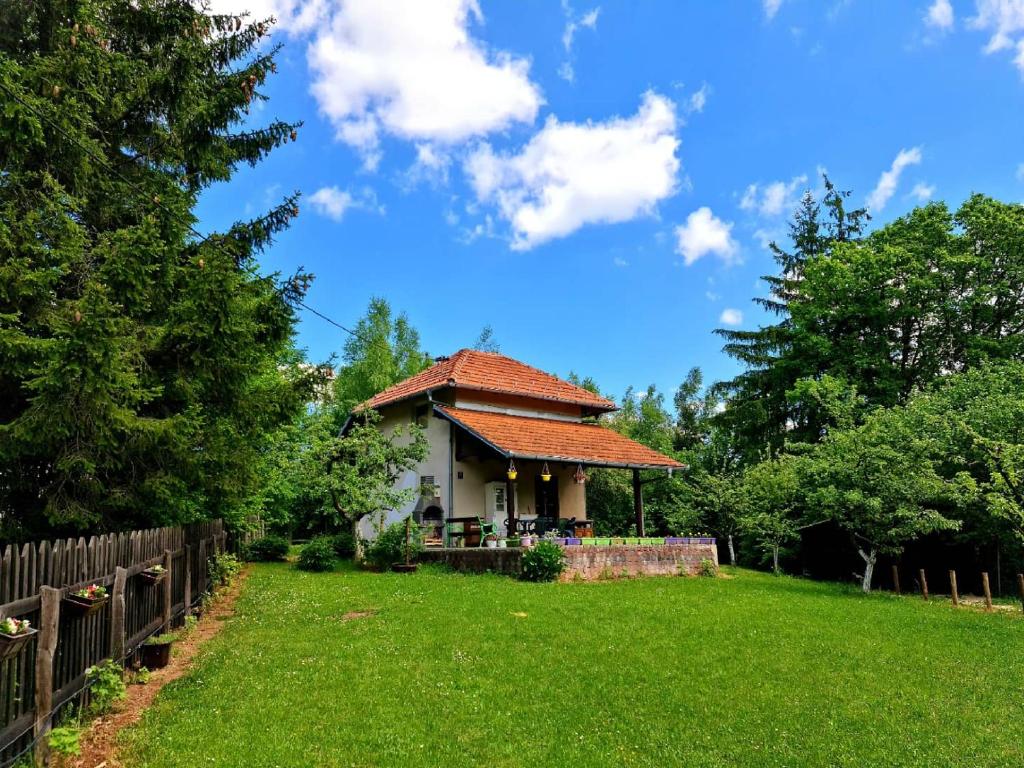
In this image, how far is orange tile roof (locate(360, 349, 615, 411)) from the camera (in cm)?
2094

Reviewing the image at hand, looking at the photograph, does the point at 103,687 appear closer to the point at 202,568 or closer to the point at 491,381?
the point at 202,568

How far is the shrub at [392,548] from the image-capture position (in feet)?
55.6

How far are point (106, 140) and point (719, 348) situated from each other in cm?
2756

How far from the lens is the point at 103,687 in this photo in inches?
218

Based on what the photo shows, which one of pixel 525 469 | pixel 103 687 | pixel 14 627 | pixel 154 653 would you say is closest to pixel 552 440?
pixel 525 469

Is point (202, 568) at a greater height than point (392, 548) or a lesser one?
greater

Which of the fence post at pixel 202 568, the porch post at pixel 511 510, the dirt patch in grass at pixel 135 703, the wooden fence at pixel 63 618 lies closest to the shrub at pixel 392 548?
the porch post at pixel 511 510

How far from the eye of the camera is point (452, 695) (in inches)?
250

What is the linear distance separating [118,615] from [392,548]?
11.0 metres

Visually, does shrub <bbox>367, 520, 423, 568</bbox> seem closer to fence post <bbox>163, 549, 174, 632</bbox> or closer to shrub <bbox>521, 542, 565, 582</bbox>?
shrub <bbox>521, 542, 565, 582</bbox>

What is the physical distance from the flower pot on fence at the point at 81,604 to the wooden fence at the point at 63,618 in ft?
0.14

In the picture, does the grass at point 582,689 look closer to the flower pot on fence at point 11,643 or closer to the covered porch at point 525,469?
the flower pot on fence at point 11,643

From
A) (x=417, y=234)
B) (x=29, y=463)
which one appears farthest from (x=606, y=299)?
(x=29, y=463)

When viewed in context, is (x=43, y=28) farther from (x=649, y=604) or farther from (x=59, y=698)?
(x=649, y=604)
